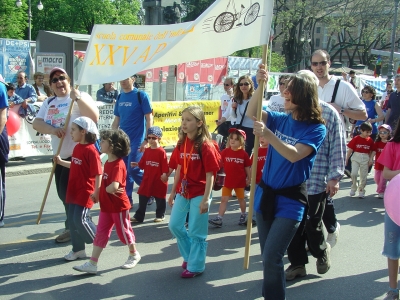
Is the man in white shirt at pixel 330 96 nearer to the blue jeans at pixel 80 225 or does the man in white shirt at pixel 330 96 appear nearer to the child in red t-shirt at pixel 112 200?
the child in red t-shirt at pixel 112 200

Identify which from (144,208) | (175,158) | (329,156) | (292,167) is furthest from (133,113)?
(292,167)

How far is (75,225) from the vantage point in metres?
5.03

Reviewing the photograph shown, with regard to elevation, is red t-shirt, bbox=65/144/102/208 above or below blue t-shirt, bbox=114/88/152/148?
below

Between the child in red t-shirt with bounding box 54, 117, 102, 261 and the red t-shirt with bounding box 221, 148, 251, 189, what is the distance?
2.23 meters

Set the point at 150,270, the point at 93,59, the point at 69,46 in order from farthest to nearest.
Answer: the point at 69,46 → the point at 93,59 → the point at 150,270

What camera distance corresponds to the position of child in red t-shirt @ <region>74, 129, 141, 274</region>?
4758mm

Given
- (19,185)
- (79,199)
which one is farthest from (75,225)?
(19,185)

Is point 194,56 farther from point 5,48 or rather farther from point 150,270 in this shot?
point 5,48

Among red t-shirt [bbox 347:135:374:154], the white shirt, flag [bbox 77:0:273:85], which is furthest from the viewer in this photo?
red t-shirt [bbox 347:135:374:154]

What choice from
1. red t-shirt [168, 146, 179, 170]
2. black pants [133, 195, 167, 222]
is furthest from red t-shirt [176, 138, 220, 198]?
black pants [133, 195, 167, 222]

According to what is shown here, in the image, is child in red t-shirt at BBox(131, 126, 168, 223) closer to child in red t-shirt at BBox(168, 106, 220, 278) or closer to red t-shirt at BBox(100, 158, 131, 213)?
red t-shirt at BBox(100, 158, 131, 213)

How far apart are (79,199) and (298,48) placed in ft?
155

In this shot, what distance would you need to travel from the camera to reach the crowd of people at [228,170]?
360cm

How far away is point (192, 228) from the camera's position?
15.2 feet
